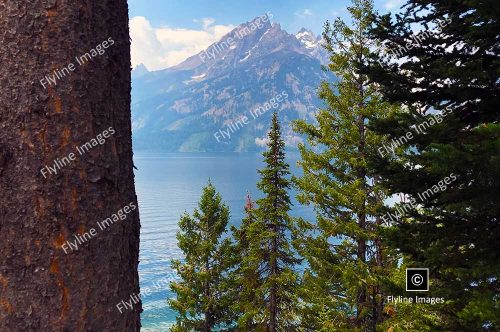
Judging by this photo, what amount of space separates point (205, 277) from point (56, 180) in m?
21.9

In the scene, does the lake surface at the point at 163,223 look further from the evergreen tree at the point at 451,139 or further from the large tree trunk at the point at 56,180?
the large tree trunk at the point at 56,180

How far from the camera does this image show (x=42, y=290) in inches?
69.6

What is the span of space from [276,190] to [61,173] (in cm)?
1773

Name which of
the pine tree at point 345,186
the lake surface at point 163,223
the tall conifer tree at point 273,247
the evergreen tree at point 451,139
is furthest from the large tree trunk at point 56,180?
the lake surface at point 163,223

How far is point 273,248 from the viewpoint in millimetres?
19578

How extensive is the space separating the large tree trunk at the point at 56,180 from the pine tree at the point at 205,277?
70.1 feet

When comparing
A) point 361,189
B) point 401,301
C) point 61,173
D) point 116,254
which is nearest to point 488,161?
point 116,254

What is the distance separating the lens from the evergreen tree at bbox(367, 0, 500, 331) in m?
4.30

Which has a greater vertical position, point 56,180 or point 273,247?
point 56,180

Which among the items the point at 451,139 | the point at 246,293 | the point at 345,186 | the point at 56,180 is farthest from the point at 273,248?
the point at 56,180

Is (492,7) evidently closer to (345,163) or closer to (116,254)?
(116,254)

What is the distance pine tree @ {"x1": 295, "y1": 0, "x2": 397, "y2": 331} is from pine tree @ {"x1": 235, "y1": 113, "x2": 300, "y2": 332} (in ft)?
13.9

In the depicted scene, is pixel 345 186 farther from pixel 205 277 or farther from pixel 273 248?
pixel 205 277

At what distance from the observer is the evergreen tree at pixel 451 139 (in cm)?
430
